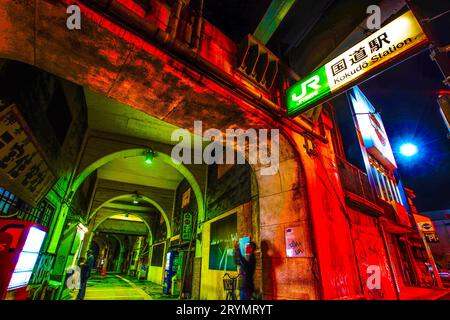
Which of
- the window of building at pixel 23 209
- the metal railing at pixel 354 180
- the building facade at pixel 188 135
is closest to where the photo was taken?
the building facade at pixel 188 135

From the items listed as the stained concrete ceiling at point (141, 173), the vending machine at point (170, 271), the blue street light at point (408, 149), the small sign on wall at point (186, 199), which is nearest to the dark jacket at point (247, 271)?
the vending machine at point (170, 271)

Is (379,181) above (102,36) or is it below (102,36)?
above

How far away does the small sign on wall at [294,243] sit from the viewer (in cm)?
457

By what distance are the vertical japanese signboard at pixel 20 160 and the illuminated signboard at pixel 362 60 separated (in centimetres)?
566

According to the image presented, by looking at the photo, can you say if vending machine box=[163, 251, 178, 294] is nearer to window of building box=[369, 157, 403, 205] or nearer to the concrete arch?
the concrete arch

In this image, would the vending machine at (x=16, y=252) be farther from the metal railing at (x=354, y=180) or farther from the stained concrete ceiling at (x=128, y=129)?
the metal railing at (x=354, y=180)

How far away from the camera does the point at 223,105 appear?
4402 millimetres

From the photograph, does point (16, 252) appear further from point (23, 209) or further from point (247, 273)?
point (247, 273)

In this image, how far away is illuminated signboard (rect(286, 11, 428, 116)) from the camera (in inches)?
138
